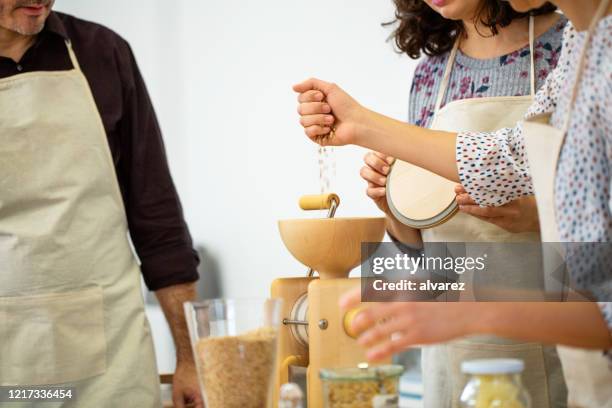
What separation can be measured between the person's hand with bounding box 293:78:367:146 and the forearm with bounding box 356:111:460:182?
0.06 ft

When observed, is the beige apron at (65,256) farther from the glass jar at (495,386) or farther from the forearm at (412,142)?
the glass jar at (495,386)

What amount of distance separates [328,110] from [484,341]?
1.80 ft

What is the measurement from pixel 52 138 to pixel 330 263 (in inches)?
31.3

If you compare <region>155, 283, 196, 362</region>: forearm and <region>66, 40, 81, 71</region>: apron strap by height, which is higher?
<region>66, 40, 81, 71</region>: apron strap

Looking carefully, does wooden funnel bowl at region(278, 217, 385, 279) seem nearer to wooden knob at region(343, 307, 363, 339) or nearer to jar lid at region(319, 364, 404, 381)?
wooden knob at region(343, 307, 363, 339)

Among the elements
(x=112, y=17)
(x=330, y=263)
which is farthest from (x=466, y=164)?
Result: (x=112, y=17)

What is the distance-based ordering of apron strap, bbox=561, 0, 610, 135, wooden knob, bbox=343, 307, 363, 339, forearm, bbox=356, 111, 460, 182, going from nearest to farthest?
1. apron strap, bbox=561, 0, 610, 135
2. wooden knob, bbox=343, 307, 363, 339
3. forearm, bbox=356, 111, 460, 182

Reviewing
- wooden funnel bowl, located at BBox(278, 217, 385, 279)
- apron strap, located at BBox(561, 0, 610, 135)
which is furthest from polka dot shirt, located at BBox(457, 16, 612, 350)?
wooden funnel bowl, located at BBox(278, 217, 385, 279)

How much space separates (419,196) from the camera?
1.59 metres

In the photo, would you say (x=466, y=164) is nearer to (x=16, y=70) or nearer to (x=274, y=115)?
(x=16, y=70)

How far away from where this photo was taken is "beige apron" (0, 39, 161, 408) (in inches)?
68.2

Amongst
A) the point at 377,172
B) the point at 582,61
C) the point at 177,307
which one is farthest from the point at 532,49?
the point at 177,307

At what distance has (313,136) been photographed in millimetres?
1497

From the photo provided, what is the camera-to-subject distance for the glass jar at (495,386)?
88 centimetres
